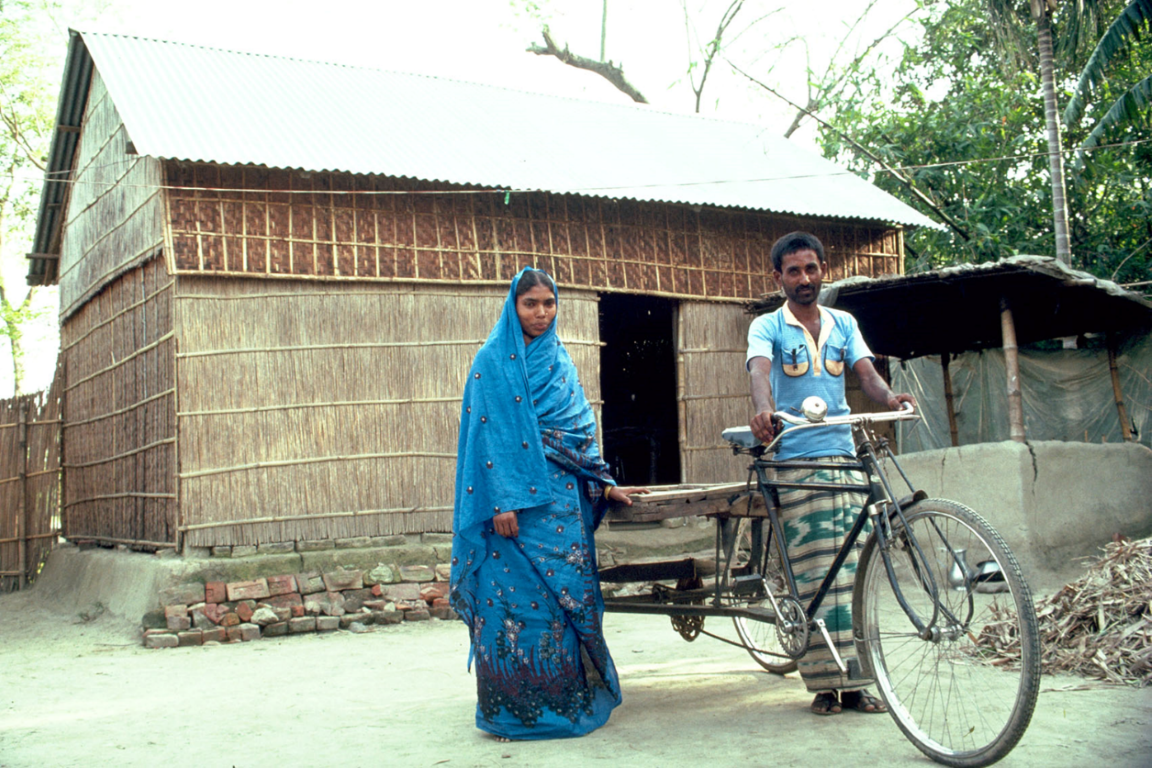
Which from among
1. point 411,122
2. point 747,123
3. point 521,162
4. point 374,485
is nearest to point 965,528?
point 374,485

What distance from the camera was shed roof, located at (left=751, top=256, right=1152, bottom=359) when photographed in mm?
7660

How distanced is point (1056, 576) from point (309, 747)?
5.81 meters

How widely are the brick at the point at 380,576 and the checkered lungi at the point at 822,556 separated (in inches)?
190

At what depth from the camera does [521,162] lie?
9.09 m

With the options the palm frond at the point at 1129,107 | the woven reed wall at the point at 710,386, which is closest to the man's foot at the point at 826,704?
the woven reed wall at the point at 710,386

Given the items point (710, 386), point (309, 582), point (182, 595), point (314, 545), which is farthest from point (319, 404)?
point (710, 386)

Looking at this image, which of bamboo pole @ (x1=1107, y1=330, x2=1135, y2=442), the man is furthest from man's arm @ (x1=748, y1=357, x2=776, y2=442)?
bamboo pole @ (x1=1107, y1=330, x2=1135, y2=442)

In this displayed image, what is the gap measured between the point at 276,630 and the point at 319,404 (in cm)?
173

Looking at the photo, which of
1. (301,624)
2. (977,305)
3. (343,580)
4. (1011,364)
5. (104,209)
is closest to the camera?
(301,624)

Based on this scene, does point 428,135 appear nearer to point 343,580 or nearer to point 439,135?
point 439,135

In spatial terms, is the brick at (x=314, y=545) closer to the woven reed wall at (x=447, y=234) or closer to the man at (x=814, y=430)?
the woven reed wall at (x=447, y=234)

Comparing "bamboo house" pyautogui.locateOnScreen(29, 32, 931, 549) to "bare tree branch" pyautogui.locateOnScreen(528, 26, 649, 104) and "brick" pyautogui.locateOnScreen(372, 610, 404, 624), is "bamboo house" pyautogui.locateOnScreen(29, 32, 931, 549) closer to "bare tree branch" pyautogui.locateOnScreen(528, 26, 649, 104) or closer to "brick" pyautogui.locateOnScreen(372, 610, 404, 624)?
"brick" pyautogui.locateOnScreen(372, 610, 404, 624)

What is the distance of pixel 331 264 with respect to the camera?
7910 mm

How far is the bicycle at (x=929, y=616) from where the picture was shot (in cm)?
272
